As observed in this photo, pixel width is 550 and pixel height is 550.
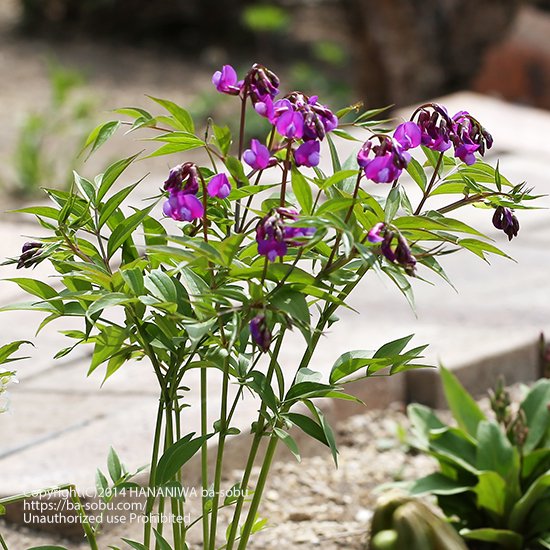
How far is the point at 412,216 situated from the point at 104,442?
4.72 feet

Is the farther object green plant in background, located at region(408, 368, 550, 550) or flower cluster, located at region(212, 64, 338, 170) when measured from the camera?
green plant in background, located at region(408, 368, 550, 550)

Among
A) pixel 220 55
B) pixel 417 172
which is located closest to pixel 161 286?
pixel 417 172

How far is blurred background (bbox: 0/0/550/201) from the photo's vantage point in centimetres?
790

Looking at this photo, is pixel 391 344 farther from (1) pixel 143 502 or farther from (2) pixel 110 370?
(1) pixel 143 502

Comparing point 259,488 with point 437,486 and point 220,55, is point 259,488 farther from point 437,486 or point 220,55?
point 220,55

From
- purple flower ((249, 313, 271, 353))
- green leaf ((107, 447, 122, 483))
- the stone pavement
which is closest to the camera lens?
purple flower ((249, 313, 271, 353))

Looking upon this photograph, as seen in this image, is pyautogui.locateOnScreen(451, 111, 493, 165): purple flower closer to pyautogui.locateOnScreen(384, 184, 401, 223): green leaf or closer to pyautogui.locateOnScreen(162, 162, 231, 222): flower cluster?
pyautogui.locateOnScreen(384, 184, 401, 223): green leaf

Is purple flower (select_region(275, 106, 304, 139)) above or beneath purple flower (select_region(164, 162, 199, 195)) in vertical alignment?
above

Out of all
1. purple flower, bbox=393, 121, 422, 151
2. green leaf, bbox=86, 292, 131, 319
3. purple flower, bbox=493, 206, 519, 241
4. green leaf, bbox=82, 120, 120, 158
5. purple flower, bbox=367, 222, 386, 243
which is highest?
green leaf, bbox=82, 120, 120, 158

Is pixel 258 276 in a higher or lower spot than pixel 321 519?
higher

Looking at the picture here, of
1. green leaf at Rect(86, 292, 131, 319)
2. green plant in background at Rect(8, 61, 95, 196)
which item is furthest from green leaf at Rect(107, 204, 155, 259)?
green plant in background at Rect(8, 61, 95, 196)

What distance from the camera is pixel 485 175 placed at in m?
1.73

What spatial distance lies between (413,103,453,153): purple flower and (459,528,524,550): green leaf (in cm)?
105

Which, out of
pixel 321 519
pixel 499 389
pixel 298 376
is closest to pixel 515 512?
pixel 499 389
